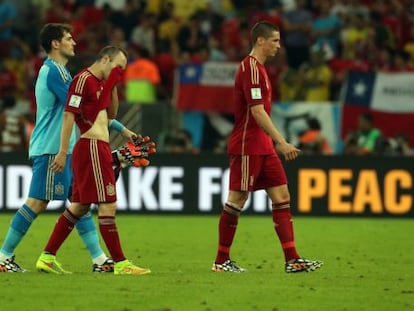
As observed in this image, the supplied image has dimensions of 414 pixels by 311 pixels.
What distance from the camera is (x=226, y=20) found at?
25.7 m

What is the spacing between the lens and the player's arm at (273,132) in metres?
11.5

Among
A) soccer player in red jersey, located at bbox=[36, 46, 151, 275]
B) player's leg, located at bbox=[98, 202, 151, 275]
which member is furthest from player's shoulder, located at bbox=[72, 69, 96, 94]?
player's leg, located at bbox=[98, 202, 151, 275]

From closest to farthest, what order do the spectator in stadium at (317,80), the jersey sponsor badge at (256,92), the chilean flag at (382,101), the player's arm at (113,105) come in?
the player's arm at (113,105) < the jersey sponsor badge at (256,92) < the chilean flag at (382,101) < the spectator in stadium at (317,80)

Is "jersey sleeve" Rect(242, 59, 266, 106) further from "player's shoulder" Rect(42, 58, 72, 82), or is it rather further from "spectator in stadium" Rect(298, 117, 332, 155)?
"spectator in stadium" Rect(298, 117, 332, 155)

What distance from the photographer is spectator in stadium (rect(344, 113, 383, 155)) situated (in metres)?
21.2

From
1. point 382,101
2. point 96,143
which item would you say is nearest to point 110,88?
point 96,143

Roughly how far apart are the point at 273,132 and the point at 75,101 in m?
1.77

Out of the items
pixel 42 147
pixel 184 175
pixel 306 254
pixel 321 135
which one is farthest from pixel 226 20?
pixel 42 147

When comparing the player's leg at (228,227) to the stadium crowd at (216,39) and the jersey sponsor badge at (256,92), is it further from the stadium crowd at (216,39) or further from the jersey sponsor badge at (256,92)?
the stadium crowd at (216,39)

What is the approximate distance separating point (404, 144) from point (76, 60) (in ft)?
20.0

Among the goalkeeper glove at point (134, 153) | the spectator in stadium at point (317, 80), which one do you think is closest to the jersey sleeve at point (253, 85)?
the goalkeeper glove at point (134, 153)

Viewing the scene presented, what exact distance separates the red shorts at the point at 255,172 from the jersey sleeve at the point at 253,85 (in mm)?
542

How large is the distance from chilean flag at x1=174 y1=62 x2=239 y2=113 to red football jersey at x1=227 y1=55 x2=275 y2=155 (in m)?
10.6

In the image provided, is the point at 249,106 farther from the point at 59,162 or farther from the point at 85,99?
the point at 59,162
